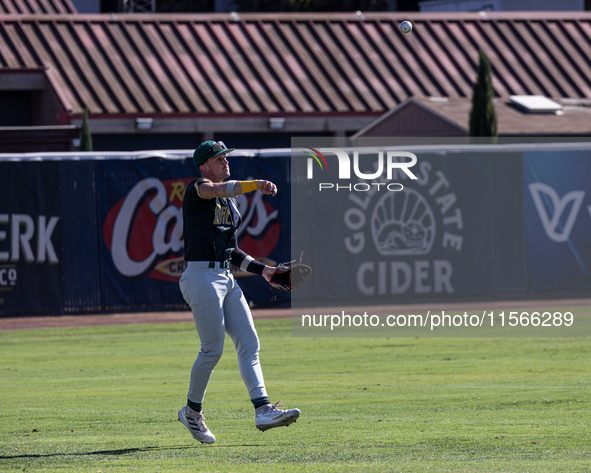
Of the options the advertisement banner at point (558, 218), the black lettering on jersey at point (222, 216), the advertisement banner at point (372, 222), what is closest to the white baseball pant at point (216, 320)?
the black lettering on jersey at point (222, 216)

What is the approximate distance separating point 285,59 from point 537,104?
7.69m

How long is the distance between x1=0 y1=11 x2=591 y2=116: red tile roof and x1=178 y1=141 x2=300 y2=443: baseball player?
59.4 feet


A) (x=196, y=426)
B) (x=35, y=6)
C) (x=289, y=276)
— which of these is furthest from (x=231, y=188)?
(x=35, y=6)

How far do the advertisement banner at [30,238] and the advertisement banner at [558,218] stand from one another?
8.15 metres

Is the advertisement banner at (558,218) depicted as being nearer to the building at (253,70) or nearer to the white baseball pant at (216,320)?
the building at (253,70)

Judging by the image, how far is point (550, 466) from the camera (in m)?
5.96

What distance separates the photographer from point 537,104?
898 inches

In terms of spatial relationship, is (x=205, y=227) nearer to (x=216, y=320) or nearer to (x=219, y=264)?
(x=219, y=264)

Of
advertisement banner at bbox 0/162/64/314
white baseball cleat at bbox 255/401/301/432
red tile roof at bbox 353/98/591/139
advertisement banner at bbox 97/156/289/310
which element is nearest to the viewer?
white baseball cleat at bbox 255/401/301/432

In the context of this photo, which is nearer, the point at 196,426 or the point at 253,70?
the point at 196,426

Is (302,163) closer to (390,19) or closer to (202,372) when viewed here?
(202,372)

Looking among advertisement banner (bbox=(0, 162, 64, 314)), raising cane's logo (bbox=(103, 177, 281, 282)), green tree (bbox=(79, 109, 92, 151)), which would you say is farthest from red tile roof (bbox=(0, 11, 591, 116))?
raising cane's logo (bbox=(103, 177, 281, 282))

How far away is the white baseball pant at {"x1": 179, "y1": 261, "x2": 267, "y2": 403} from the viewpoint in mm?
6582

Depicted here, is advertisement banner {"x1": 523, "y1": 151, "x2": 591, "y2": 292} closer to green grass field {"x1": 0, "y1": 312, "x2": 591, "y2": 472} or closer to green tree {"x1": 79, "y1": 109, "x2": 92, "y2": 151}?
green grass field {"x1": 0, "y1": 312, "x2": 591, "y2": 472}
